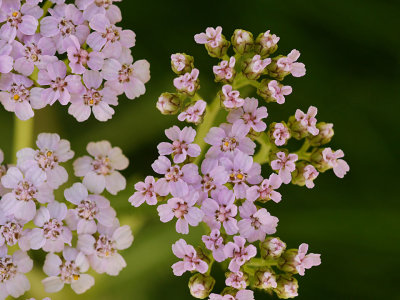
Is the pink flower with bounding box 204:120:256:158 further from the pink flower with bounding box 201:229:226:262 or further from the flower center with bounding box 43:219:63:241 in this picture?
the flower center with bounding box 43:219:63:241

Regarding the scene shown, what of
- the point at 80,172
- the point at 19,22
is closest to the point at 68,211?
the point at 80,172

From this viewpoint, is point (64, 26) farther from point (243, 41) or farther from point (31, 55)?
point (243, 41)

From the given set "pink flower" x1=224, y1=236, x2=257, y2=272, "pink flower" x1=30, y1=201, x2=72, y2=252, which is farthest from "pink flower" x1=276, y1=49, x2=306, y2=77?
"pink flower" x1=30, y1=201, x2=72, y2=252

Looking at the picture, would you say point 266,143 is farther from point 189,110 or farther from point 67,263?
point 67,263

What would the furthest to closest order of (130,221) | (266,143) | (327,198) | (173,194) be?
(327,198)
(130,221)
(266,143)
(173,194)

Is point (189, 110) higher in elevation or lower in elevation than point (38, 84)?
lower

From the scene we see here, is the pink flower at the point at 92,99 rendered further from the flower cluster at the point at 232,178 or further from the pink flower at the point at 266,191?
the pink flower at the point at 266,191

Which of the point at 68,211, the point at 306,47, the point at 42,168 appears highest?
the point at 306,47

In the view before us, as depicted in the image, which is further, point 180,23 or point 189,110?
point 180,23
